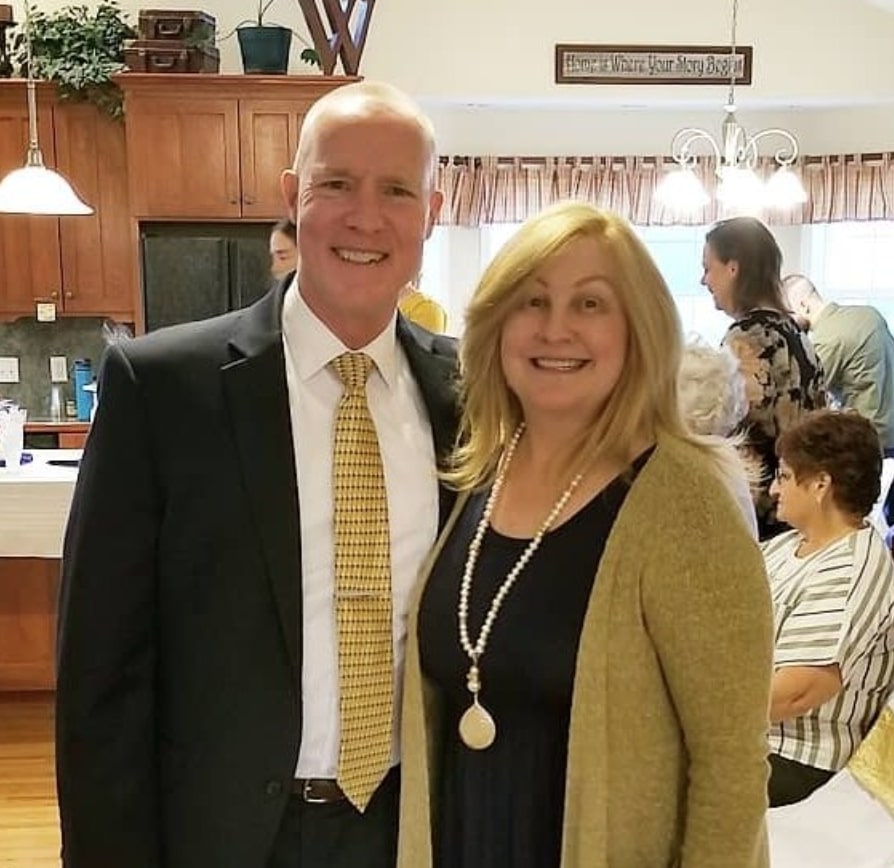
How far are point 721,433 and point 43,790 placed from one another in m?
2.41

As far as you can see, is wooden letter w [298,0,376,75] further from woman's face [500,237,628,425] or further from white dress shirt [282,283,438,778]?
woman's face [500,237,628,425]

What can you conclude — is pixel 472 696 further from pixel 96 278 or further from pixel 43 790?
pixel 96 278

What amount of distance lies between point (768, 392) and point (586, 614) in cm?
210

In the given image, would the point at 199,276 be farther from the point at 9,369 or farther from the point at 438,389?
the point at 438,389

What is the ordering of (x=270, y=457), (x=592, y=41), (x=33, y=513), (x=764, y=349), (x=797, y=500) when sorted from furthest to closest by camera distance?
(x=592, y=41)
(x=33, y=513)
(x=764, y=349)
(x=797, y=500)
(x=270, y=457)

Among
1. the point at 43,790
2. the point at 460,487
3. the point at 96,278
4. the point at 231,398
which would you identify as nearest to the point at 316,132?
the point at 231,398

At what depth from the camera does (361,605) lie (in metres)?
1.37

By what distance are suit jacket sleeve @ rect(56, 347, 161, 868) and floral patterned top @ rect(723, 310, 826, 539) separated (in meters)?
2.21

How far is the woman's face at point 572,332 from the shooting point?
4.41 ft

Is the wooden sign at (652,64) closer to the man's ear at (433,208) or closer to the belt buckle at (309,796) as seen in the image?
the man's ear at (433,208)

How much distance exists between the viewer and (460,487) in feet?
4.83

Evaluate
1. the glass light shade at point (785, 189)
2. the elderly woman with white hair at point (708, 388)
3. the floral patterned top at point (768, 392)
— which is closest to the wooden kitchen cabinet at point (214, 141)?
the glass light shade at point (785, 189)

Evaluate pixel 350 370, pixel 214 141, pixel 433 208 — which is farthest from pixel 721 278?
pixel 214 141

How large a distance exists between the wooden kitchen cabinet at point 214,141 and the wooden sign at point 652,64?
139cm
